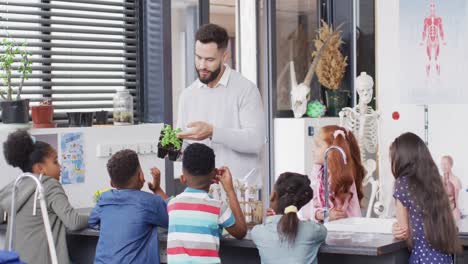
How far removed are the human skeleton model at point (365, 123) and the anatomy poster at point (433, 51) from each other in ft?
1.26

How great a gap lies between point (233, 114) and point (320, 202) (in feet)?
1.98

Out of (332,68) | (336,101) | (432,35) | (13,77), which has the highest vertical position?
(432,35)

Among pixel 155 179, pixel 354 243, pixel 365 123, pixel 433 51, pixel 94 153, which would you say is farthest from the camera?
pixel 365 123

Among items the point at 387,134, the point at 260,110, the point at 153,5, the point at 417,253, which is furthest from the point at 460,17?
the point at 417,253

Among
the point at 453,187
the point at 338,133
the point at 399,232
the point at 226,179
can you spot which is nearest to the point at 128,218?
the point at 226,179

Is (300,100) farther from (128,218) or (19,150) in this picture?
(128,218)

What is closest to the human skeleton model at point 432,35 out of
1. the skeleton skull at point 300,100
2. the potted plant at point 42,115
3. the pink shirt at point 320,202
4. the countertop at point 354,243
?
the skeleton skull at point 300,100

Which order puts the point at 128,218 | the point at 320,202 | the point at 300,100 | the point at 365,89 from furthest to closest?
the point at 300,100
the point at 365,89
the point at 320,202
the point at 128,218

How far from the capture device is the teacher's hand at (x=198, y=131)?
375 centimetres

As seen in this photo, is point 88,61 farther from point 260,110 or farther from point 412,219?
point 412,219

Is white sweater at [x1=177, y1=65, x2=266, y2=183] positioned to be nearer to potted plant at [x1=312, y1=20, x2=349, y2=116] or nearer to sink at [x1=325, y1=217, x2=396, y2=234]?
sink at [x1=325, y1=217, x2=396, y2=234]

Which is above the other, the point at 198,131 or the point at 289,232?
the point at 198,131

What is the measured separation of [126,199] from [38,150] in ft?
1.93

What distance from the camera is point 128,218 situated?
140 inches
